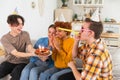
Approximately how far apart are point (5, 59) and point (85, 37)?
1.24 meters

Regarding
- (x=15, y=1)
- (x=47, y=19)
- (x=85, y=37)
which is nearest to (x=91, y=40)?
(x=85, y=37)

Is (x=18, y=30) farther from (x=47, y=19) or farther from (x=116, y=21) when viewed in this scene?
(x=116, y=21)

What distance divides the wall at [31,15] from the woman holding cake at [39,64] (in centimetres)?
149

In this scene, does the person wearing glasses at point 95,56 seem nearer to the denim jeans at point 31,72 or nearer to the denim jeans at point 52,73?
the denim jeans at point 52,73

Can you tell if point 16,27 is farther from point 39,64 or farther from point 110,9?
point 110,9

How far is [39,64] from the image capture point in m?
2.54

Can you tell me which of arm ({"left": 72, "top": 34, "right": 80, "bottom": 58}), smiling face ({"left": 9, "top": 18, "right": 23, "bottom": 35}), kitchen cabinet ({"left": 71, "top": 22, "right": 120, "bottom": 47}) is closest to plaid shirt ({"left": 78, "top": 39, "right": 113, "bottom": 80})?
arm ({"left": 72, "top": 34, "right": 80, "bottom": 58})

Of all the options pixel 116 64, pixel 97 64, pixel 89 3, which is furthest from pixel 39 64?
pixel 89 3

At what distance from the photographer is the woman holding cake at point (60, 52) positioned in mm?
2330

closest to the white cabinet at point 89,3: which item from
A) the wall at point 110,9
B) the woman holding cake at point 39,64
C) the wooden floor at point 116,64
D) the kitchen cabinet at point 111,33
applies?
the wall at point 110,9

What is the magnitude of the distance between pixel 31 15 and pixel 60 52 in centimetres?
241

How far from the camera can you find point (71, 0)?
20.0ft

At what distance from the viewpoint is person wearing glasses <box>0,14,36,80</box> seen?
2.50 meters

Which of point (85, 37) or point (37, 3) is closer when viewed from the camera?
point (85, 37)
